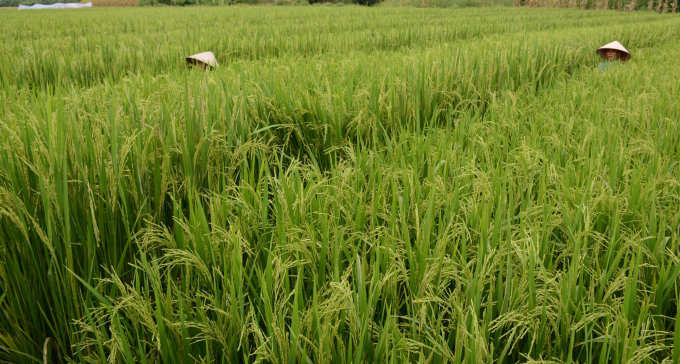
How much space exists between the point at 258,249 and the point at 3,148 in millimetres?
746

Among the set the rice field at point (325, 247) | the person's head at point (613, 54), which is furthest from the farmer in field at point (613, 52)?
the rice field at point (325, 247)

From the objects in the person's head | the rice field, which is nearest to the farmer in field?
the person's head

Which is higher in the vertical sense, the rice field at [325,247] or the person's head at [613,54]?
the person's head at [613,54]

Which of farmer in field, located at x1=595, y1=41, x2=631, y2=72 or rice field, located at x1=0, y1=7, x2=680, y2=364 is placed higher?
farmer in field, located at x1=595, y1=41, x2=631, y2=72

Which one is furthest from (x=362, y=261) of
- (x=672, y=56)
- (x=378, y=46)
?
(x=378, y=46)

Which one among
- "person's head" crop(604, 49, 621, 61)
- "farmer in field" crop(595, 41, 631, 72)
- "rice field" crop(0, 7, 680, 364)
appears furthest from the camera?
"person's head" crop(604, 49, 621, 61)

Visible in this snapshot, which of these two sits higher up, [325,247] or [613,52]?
[613,52]

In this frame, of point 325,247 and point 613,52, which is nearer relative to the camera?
point 325,247

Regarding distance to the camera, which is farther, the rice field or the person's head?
the person's head

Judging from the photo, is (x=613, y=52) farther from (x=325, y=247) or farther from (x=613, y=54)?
(x=325, y=247)

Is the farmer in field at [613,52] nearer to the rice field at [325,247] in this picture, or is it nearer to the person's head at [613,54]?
the person's head at [613,54]

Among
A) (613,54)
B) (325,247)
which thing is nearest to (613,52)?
(613,54)

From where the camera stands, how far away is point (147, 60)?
12.8 ft

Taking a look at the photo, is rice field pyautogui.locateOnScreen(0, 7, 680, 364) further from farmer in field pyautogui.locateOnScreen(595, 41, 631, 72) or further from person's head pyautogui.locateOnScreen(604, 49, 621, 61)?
person's head pyautogui.locateOnScreen(604, 49, 621, 61)
